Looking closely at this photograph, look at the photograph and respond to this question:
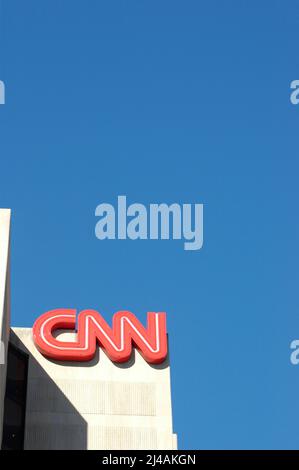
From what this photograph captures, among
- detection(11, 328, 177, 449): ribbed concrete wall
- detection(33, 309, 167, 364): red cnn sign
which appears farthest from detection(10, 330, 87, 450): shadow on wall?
detection(33, 309, 167, 364): red cnn sign

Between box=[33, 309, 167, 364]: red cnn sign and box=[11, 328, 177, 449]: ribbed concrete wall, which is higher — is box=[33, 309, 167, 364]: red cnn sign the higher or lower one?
the higher one

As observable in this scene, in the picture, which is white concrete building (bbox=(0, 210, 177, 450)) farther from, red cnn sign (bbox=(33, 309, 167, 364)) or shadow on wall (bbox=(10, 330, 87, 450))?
red cnn sign (bbox=(33, 309, 167, 364))

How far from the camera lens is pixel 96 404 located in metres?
49.1

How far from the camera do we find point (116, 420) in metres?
48.7

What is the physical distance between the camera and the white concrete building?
47.1m

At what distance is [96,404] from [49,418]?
286 cm

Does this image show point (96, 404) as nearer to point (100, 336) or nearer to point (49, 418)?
point (49, 418)

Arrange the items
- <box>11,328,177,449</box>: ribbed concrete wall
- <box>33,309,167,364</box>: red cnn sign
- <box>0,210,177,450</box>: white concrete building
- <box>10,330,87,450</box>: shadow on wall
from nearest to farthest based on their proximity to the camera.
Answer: <box>0,210,177,450</box>: white concrete building → <box>10,330,87,450</box>: shadow on wall → <box>11,328,177,449</box>: ribbed concrete wall → <box>33,309,167,364</box>: red cnn sign

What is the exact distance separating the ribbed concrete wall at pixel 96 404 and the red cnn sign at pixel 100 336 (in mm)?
612
